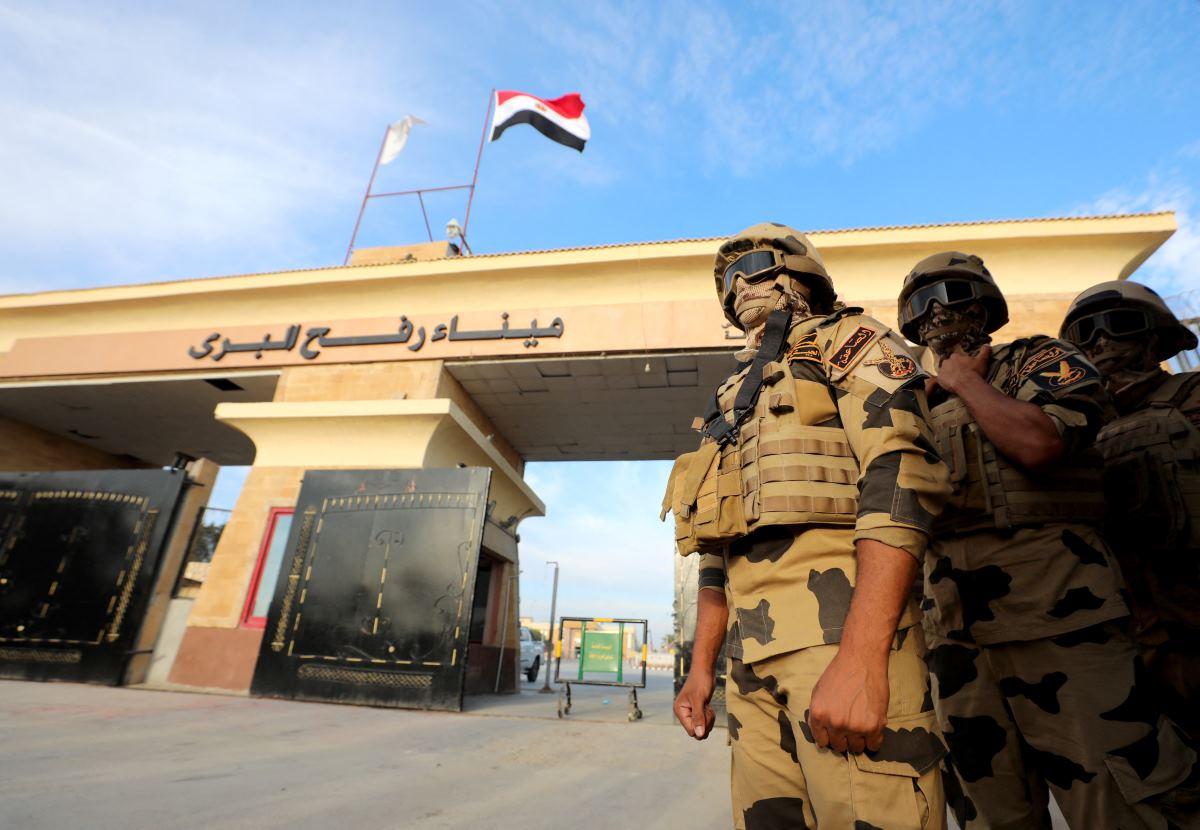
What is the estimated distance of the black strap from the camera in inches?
53.1

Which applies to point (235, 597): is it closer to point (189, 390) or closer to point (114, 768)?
point (189, 390)

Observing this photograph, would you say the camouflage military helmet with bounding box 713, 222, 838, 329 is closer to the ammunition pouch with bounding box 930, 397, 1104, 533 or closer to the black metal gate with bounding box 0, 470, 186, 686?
the ammunition pouch with bounding box 930, 397, 1104, 533

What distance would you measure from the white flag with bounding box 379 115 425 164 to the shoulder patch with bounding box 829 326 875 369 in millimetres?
10728

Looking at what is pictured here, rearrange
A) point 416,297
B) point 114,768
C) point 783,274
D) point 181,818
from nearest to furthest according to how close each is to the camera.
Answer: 1. point 783,274
2. point 181,818
3. point 114,768
4. point 416,297

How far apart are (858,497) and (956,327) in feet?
3.60

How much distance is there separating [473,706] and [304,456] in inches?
137

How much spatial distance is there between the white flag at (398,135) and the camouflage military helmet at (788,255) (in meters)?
10.2

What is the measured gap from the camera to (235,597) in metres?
5.92

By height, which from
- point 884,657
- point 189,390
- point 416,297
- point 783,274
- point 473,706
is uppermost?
point 416,297

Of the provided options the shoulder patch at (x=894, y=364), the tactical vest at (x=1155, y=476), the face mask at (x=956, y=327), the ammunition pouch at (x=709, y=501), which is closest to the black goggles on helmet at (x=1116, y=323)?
the tactical vest at (x=1155, y=476)

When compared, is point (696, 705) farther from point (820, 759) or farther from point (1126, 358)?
point (1126, 358)

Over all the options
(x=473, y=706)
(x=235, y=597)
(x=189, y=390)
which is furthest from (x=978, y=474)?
(x=189, y=390)

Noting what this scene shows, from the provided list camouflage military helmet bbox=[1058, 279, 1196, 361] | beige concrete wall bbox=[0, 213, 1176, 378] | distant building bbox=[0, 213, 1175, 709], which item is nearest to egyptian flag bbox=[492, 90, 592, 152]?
distant building bbox=[0, 213, 1175, 709]

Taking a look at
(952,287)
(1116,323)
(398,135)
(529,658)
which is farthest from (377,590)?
(398,135)
